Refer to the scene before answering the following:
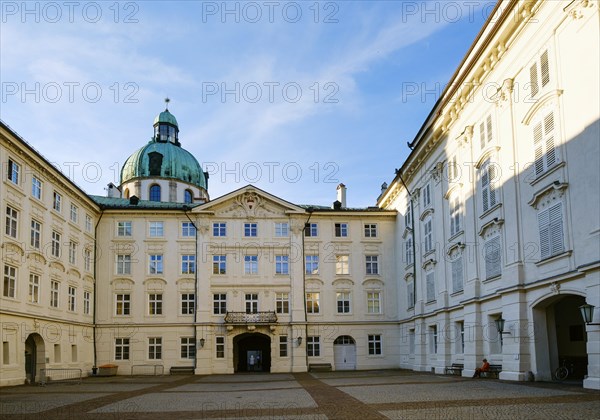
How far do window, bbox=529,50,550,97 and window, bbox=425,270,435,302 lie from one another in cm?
1640

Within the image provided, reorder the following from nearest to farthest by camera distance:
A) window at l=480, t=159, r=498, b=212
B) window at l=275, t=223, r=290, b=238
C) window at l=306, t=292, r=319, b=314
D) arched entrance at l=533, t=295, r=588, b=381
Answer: arched entrance at l=533, t=295, r=588, b=381, window at l=480, t=159, r=498, b=212, window at l=306, t=292, r=319, b=314, window at l=275, t=223, r=290, b=238

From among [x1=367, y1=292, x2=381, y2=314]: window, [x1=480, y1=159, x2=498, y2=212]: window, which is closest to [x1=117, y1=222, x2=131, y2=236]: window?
[x1=367, y1=292, x2=381, y2=314]: window

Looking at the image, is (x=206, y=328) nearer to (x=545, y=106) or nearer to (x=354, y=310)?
(x=354, y=310)

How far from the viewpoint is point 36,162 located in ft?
123

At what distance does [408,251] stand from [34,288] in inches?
960

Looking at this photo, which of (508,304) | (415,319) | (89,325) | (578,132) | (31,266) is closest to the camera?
(578,132)

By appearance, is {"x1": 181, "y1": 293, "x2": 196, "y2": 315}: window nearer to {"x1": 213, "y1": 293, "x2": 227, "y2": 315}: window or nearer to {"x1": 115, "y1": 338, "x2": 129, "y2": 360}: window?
{"x1": 213, "y1": 293, "x2": 227, "y2": 315}: window

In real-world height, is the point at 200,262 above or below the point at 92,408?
above

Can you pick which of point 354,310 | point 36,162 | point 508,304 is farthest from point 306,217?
point 508,304

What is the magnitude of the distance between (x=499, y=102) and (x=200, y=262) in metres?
26.8

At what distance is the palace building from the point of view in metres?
24.6

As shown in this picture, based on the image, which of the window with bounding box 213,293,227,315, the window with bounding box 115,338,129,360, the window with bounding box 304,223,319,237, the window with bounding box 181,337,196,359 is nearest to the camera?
the window with bounding box 115,338,129,360

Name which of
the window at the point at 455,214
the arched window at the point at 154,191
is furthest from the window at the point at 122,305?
the window at the point at 455,214

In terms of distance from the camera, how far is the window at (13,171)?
3462cm
